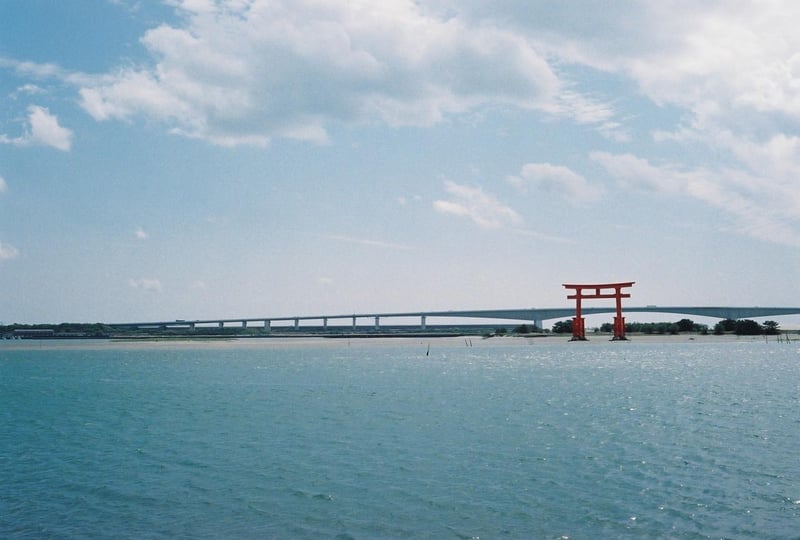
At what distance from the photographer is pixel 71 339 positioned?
185375mm

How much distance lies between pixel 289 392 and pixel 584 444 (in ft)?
69.8

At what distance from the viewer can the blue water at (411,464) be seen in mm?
12586

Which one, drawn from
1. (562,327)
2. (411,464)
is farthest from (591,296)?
(411,464)

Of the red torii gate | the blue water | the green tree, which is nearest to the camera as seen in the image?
the blue water

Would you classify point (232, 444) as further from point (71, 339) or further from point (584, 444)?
point (71, 339)

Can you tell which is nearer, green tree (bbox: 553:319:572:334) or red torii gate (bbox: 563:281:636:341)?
red torii gate (bbox: 563:281:636:341)

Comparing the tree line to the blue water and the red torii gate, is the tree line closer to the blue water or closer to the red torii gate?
the red torii gate

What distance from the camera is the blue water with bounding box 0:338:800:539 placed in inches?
496

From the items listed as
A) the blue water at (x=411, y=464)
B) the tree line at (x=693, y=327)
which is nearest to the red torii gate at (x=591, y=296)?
the tree line at (x=693, y=327)

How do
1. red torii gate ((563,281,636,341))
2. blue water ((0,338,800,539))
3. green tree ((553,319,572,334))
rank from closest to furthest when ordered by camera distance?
blue water ((0,338,800,539)) → red torii gate ((563,281,636,341)) → green tree ((553,319,572,334))

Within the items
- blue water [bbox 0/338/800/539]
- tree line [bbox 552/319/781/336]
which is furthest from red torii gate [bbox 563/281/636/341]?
blue water [bbox 0/338/800/539]

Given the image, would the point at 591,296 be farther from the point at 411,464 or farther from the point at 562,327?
the point at 411,464

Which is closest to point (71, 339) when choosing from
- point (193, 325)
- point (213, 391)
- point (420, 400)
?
point (193, 325)

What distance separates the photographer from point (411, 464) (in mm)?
17516
